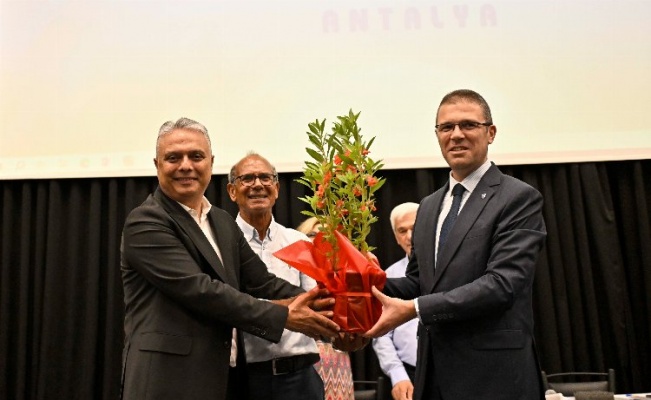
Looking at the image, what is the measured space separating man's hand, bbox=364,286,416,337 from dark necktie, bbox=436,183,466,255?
0.20 metres

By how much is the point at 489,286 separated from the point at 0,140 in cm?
382

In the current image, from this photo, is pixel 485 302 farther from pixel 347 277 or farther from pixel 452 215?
pixel 347 277

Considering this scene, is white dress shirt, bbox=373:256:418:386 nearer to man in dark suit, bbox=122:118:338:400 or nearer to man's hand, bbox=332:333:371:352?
man's hand, bbox=332:333:371:352

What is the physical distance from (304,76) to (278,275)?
1.88 m

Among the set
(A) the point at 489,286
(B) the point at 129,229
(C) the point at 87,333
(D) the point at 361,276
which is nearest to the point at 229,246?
(B) the point at 129,229

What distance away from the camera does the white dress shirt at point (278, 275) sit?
7.75 feet

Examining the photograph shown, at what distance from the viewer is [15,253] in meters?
4.39

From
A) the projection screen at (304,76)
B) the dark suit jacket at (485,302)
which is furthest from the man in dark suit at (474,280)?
the projection screen at (304,76)

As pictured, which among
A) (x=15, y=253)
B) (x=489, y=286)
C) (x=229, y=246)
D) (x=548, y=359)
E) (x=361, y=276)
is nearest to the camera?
(x=489, y=286)

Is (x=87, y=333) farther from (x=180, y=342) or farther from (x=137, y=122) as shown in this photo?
(x=180, y=342)

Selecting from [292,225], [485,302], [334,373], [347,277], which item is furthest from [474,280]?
[292,225]

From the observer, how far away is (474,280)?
1787mm

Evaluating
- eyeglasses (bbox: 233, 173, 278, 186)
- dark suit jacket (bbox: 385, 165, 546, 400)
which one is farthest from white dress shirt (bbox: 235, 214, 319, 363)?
dark suit jacket (bbox: 385, 165, 546, 400)

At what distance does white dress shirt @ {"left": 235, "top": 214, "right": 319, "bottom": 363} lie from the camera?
7.75ft
